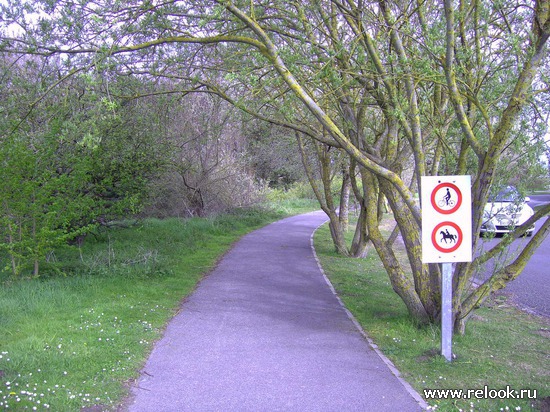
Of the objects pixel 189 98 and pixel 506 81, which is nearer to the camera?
pixel 506 81

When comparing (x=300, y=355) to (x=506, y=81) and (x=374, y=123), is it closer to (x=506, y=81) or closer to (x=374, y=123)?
(x=506, y=81)

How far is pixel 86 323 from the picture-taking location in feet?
23.2

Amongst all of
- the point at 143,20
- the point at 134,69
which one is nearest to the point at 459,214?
the point at 143,20

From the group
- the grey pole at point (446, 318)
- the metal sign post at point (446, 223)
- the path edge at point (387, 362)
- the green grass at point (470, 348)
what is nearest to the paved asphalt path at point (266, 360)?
the path edge at point (387, 362)

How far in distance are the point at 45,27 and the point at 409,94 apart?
5847mm

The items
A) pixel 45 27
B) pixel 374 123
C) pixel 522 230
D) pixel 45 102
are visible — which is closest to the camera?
pixel 522 230

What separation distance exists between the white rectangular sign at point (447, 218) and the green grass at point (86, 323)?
3673 mm

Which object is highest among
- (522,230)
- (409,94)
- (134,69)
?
(134,69)

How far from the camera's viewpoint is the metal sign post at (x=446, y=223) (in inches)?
240

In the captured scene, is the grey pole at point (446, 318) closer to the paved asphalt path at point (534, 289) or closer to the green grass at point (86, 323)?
the green grass at point (86, 323)

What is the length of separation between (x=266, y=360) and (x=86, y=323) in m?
2.70

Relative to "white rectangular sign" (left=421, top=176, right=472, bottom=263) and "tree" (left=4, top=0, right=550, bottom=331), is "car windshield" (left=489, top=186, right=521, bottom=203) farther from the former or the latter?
"white rectangular sign" (left=421, top=176, right=472, bottom=263)

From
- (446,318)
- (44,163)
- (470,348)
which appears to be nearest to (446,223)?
(446,318)

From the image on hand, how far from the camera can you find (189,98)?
19.8 m
